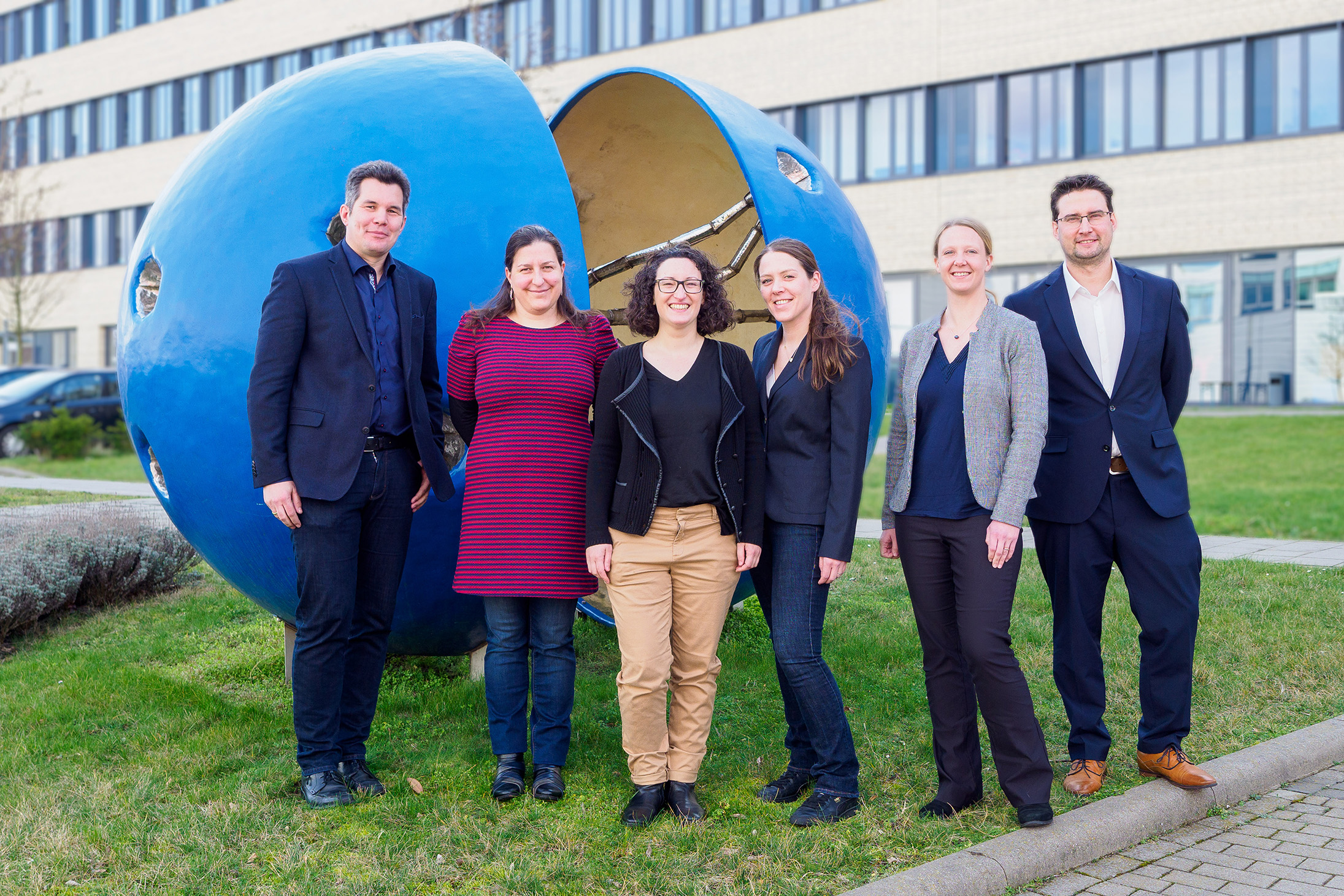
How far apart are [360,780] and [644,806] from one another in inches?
44.0

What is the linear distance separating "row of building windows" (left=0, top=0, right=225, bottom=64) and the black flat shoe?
1548 inches

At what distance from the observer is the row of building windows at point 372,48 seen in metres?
28.7

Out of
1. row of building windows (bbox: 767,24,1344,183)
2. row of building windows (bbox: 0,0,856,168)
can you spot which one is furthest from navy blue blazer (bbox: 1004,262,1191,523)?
row of building windows (bbox: 767,24,1344,183)

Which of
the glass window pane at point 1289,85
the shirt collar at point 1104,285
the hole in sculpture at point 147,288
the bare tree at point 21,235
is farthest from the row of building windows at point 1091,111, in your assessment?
the bare tree at point 21,235

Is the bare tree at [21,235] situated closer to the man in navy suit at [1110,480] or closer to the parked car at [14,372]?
the parked car at [14,372]

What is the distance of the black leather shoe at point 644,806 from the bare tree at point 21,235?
2747cm

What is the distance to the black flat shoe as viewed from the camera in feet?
14.2

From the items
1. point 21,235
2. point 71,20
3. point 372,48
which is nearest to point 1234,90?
point 372,48

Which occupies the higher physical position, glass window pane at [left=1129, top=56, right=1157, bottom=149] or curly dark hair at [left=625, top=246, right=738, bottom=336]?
glass window pane at [left=1129, top=56, right=1157, bottom=149]

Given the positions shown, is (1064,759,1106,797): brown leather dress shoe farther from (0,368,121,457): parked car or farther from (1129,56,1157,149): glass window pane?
(1129,56,1157,149): glass window pane

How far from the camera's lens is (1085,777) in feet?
14.6

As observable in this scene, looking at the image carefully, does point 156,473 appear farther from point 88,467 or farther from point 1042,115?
point 1042,115

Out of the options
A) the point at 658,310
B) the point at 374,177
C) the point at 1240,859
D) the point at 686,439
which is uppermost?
the point at 374,177

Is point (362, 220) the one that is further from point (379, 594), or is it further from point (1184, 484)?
point (1184, 484)
